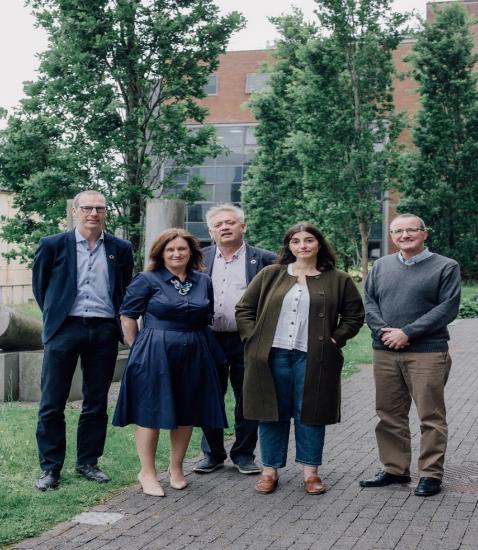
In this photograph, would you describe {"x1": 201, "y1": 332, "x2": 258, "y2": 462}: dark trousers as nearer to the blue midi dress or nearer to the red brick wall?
the blue midi dress

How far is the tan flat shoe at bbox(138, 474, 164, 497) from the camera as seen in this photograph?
19.3 ft

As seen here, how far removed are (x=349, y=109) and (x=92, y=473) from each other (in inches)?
957

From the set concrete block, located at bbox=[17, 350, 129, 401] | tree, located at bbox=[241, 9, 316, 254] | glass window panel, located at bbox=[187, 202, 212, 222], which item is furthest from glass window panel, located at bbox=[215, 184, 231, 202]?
concrete block, located at bbox=[17, 350, 129, 401]

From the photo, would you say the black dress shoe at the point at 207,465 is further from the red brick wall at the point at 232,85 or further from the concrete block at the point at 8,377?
the red brick wall at the point at 232,85

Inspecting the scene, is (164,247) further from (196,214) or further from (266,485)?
(196,214)

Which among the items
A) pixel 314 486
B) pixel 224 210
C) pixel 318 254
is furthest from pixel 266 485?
pixel 224 210

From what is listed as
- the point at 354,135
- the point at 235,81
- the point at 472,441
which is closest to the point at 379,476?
the point at 472,441

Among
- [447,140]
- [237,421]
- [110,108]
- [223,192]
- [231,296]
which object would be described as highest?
[447,140]

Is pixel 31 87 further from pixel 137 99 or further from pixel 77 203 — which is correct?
pixel 77 203

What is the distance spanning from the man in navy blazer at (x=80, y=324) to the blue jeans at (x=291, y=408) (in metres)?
1.18

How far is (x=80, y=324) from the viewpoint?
621cm

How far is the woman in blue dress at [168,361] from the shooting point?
5.89 metres

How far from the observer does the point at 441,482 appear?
6199 mm

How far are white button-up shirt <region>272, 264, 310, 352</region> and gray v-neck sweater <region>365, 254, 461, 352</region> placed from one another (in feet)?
1.81
